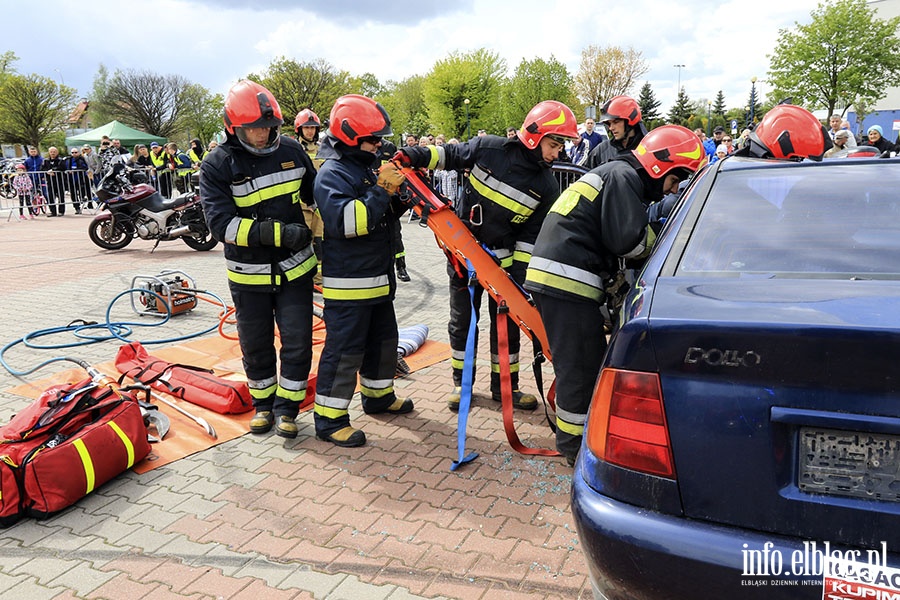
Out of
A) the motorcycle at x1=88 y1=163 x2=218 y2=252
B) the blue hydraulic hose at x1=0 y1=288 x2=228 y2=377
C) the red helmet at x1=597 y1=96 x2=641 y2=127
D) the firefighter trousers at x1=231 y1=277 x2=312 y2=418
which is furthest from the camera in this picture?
the motorcycle at x1=88 y1=163 x2=218 y2=252

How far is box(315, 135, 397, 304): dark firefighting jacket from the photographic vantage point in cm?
358

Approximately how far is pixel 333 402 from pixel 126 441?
110 centimetres

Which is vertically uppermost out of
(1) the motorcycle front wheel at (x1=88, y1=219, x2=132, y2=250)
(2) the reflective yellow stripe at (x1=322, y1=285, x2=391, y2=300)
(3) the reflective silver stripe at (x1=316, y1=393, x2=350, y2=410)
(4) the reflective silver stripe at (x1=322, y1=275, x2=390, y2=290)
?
(4) the reflective silver stripe at (x1=322, y1=275, x2=390, y2=290)

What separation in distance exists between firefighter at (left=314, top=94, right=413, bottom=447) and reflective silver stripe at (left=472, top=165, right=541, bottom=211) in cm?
67

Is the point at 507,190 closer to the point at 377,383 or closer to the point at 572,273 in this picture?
the point at 572,273

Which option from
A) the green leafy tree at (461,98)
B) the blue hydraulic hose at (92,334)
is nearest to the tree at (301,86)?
the green leafy tree at (461,98)

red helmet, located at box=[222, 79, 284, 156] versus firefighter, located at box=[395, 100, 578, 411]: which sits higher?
red helmet, located at box=[222, 79, 284, 156]

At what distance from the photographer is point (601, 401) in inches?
71.1

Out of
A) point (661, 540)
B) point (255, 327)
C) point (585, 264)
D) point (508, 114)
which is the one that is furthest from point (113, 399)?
point (508, 114)

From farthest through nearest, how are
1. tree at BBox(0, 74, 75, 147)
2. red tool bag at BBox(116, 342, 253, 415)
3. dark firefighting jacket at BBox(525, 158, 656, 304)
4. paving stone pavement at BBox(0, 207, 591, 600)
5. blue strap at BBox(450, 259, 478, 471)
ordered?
1. tree at BBox(0, 74, 75, 147)
2. red tool bag at BBox(116, 342, 253, 415)
3. blue strap at BBox(450, 259, 478, 471)
4. dark firefighting jacket at BBox(525, 158, 656, 304)
5. paving stone pavement at BBox(0, 207, 591, 600)

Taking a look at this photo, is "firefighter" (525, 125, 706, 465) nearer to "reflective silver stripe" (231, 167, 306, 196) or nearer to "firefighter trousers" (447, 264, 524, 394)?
"firefighter trousers" (447, 264, 524, 394)

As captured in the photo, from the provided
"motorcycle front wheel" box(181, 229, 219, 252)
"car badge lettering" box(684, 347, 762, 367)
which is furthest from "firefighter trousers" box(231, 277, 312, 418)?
"motorcycle front wheel" box(181, 229, 219, 252)

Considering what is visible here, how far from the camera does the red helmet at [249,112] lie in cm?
368

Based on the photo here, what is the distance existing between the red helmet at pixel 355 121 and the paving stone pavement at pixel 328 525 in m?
1.80
